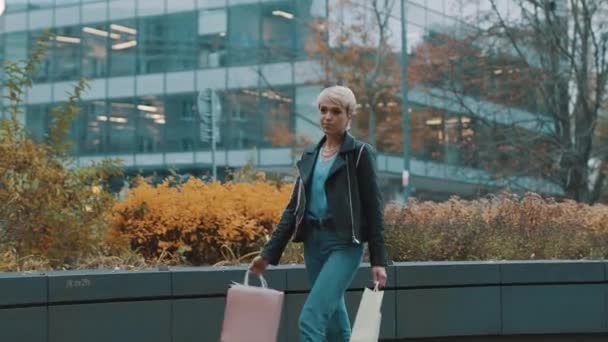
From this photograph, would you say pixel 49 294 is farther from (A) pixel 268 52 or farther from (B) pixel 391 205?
(A) pixel 268 52

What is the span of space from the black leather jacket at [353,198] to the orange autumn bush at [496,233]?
375 cm

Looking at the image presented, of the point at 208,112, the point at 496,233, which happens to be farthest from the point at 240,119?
the point at 496,233

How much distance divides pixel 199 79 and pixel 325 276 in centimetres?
3741

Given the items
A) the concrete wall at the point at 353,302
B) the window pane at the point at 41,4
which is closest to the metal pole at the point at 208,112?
the concrete wall at the point at 353,302

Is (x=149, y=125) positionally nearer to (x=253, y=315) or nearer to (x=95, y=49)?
(x=95, y=49)

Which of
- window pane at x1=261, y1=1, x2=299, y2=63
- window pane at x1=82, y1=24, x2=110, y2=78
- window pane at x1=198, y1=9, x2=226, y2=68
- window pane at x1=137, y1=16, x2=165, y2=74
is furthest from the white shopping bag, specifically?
window pane at x1=82, y1=24, x2=110, y2=78

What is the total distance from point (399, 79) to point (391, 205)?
2534 centimetres

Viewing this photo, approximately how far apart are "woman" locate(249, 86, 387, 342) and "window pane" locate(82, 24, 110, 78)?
40297mm

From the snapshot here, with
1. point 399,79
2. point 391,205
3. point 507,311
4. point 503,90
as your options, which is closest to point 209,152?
point 399,79

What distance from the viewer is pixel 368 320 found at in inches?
199

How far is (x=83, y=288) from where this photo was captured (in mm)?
6926

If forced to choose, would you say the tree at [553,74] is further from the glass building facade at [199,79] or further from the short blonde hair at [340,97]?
the short blonde hair at [340,97]

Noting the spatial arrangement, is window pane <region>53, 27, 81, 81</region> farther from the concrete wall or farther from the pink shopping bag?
the pink shopping bag

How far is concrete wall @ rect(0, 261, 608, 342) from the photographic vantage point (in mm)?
6832
